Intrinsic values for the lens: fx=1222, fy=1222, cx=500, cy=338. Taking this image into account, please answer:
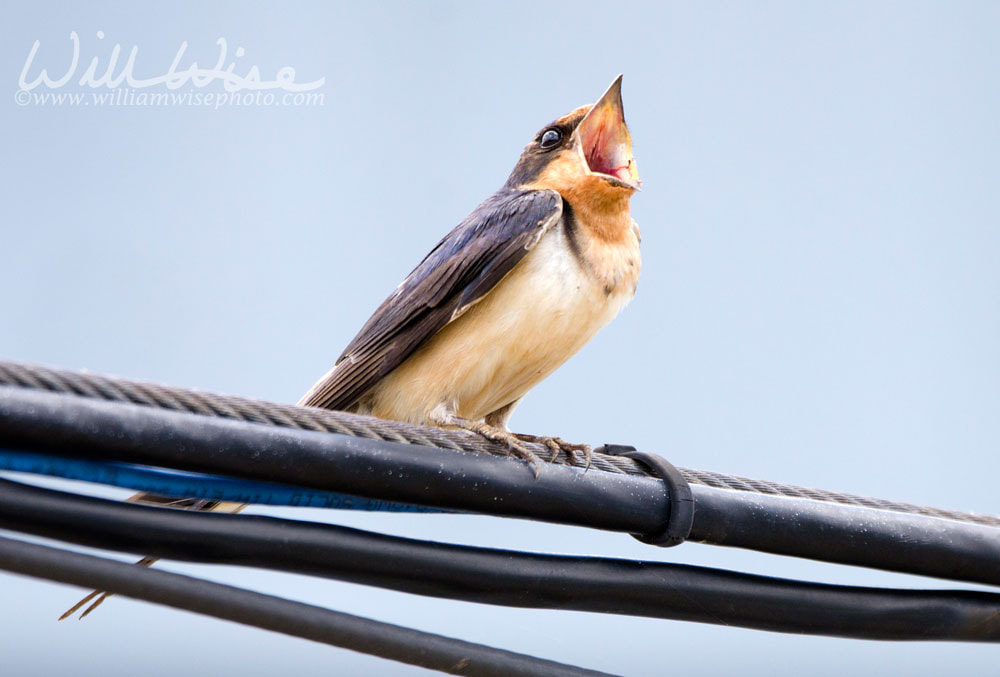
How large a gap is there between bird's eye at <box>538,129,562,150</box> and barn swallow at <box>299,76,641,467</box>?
0.18 metres

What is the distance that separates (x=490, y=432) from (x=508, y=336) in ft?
1.38

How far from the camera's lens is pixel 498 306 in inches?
107

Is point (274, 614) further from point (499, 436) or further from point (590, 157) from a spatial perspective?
point (590, 157)

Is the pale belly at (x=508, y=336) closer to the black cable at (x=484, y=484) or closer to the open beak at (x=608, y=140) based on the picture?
the open beak at (x=608, y=140)

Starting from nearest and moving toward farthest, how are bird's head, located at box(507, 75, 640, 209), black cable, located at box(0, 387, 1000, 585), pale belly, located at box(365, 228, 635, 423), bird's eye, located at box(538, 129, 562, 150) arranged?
black cable, located at box(0, 387, 1000, 585) < pale belly, located at box(365, 228, 635, 423) < bird's head, located at box(507, 75, 640, 209) < bird's eye, located at box(538, 129, 562, 150)

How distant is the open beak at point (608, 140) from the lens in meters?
2.99

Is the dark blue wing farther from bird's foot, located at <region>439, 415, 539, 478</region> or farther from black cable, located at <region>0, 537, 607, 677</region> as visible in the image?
black cable, located at <region>0, 537, 607, 677</region>

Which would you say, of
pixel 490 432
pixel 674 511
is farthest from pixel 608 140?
pixel 674 511

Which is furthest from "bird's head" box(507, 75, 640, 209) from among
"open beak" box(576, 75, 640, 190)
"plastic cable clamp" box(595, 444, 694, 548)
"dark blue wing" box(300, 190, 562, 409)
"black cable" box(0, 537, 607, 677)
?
"black cable" box(0, 537, 607, 677)

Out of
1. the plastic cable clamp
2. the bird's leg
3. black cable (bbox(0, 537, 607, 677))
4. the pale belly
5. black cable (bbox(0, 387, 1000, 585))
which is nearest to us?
black cable (bbox(0, 537, 607, 677))

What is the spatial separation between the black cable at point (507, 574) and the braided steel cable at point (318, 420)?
110 millimetres

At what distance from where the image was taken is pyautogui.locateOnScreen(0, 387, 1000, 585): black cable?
1264 millimetres

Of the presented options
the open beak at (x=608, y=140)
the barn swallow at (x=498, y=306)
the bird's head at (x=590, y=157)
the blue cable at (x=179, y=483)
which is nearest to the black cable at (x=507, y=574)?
the blue cable at (x=179, y=483)

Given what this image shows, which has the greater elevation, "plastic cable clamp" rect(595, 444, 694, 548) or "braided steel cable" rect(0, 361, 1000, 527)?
"braided steel cable" rect(0, 361, 1000, 527)
